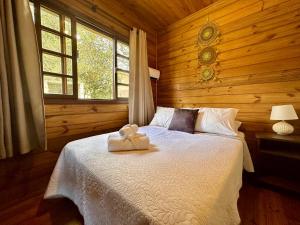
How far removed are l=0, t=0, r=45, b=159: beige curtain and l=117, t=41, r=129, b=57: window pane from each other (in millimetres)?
1244

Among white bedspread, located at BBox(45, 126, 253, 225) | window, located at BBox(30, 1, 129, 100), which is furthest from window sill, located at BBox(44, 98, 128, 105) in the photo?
white bedspread, located at BBox(45, 126, 253, 225)

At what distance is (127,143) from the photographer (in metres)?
1.26

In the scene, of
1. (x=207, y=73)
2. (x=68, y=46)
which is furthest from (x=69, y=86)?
(x=207, y=73)

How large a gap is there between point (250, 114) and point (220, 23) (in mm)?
1389

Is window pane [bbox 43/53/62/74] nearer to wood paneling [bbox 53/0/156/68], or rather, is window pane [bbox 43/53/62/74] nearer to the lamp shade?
wood paneling [bbox 53/0/156/68]

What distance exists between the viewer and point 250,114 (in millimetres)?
2096

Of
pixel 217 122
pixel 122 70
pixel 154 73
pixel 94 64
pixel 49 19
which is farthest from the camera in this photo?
pixel 154 73

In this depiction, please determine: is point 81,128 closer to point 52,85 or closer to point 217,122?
point 52,85

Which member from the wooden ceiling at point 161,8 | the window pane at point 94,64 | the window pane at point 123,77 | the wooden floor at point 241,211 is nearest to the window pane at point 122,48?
the window pane at point 94,64

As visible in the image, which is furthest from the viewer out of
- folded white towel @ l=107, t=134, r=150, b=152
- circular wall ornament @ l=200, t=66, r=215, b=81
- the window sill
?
circular wall ornament @ l=200, t=66, r=215, b=81

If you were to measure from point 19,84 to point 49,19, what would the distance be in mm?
887

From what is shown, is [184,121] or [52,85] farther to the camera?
[184,121]

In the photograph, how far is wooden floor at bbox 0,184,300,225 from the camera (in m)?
1.27

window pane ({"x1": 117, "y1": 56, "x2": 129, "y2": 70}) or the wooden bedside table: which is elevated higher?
window pane ({"x1": 117, "y1": 56, "x2": 129, "y2": 70})
